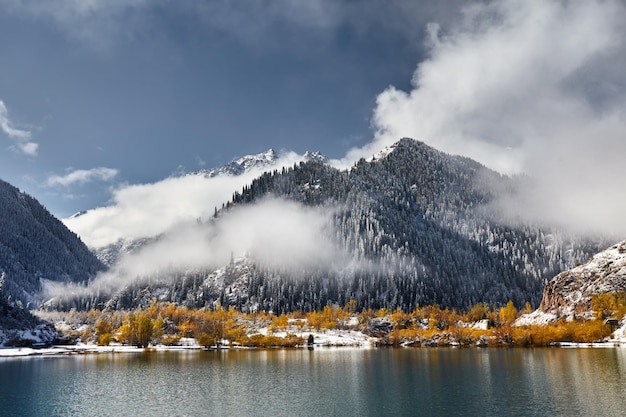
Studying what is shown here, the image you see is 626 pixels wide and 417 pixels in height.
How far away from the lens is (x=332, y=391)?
257 feet

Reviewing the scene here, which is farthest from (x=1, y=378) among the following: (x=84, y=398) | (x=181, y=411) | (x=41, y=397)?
(x=181, y=411)

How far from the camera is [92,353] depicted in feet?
628

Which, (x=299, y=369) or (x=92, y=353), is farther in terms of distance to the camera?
(x=92, y=353)

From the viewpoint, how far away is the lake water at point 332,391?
62.1m

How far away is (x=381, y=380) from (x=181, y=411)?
137ft

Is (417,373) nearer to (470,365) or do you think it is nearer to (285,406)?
(470,365)

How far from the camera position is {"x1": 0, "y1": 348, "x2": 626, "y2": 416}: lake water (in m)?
62.1

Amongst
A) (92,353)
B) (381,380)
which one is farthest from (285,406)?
(92,353)

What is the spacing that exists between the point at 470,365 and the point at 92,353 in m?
155

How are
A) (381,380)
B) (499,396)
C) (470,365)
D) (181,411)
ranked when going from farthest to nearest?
(470,365) → (381,380) → (499,396) → (181,411)

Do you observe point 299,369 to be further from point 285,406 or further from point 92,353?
point 92,353

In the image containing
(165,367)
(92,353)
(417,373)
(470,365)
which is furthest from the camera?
(92,353)

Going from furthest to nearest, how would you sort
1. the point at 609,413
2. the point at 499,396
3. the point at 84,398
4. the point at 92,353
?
the point at 92,353, the point at 84,398, the point at 499,396, the point at 609,413

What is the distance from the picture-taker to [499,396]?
6850 cm
